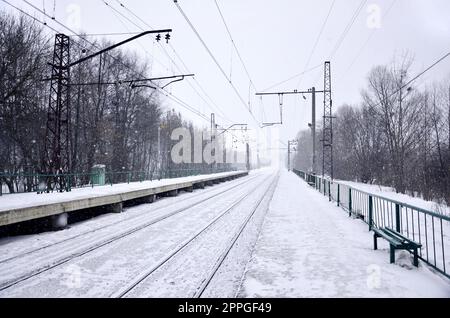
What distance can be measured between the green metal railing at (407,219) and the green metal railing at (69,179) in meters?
12.6

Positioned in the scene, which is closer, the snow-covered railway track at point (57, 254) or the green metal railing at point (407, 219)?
the snow-covered railway track at point (57, 254)

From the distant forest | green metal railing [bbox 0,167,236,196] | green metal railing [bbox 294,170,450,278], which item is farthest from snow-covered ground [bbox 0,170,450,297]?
the distant forest

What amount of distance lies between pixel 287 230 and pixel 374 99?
29.7 meters

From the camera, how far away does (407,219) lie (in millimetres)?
7184

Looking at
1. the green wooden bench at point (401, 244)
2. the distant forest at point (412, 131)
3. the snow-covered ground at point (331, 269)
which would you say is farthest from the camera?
the distant forest at point (412, 131)

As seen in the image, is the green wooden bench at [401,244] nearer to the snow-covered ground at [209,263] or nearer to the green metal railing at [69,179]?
the snow-covered ground at [209,263]

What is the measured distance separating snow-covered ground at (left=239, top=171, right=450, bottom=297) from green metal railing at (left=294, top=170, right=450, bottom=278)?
0.58 metres

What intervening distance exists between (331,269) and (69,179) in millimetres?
Answer: 13385

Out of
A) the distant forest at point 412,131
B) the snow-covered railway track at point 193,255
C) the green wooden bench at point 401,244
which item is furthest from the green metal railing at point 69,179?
the distant forest at point 412,131

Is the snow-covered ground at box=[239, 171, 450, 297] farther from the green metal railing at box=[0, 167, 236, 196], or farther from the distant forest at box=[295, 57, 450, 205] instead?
the distant forest at box=[295, 57, 450, 205]

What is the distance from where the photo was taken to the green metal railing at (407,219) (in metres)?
6.18

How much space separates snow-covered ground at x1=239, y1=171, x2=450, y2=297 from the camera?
4848 mm

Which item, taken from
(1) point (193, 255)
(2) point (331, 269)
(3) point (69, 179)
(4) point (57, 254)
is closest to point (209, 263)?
(1) point (193, 255)

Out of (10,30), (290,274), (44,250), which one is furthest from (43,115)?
(290,274)
